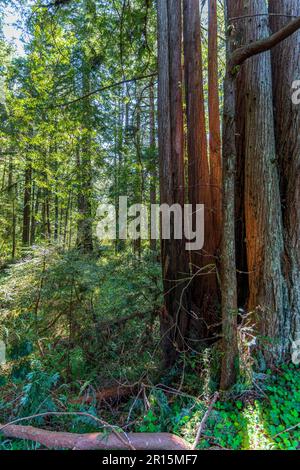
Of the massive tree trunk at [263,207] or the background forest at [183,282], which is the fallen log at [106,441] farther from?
the massive tree trunk at [263,207]

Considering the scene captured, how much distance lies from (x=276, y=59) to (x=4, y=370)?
216 inches

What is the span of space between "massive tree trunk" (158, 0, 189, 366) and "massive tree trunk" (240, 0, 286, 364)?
0.87m

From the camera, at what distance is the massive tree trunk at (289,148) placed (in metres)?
2.60

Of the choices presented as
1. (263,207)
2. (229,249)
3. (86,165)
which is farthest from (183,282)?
(86,165)

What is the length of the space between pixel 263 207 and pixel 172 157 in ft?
4.49

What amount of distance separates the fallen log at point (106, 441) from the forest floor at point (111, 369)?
151 mm

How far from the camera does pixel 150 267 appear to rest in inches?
162

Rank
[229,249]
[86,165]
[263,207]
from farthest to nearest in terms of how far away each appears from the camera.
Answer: [86,165] < [263,207] < [229,249]

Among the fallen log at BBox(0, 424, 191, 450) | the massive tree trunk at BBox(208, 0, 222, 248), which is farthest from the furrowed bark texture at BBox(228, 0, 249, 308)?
the fallen log at BBox(0, 424, 191, 450)

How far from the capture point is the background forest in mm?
2033

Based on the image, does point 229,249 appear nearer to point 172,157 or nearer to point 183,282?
point 183,282

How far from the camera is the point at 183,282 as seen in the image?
303 cm

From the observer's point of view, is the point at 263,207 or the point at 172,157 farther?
the point at 172,157

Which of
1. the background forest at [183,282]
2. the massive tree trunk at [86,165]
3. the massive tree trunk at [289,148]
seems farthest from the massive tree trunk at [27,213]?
the massive tree trunk at [289,148]
